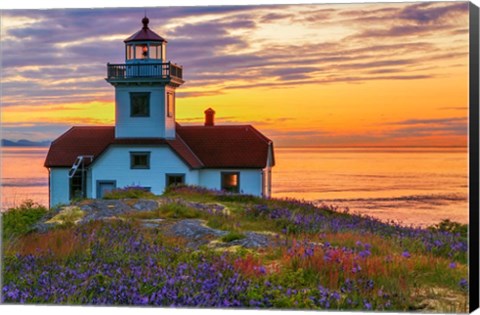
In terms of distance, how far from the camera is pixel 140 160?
29609 millimetres

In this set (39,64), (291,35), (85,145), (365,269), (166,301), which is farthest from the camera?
(85,145)

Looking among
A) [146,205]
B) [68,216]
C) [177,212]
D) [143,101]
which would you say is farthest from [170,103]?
[68,216]

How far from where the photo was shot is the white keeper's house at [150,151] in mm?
28000

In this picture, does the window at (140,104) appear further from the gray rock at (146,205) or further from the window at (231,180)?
the gray rock at (146,205)

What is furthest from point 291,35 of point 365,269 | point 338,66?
point 365,269

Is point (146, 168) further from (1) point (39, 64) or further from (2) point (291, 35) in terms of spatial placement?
(2) point (291, 35)

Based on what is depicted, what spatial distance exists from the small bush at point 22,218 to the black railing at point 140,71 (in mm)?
9363

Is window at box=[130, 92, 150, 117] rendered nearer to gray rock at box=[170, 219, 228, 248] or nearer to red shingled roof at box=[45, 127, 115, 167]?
red shingled roof at box=[45, 127, 115, 167]

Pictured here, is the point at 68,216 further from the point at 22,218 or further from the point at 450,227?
the point at 450,227

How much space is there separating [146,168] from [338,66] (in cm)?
1300

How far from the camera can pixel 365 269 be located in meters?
11.1

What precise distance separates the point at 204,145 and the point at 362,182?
13.5 m

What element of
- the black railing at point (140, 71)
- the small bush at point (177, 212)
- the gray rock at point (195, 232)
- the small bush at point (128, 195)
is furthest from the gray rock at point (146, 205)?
the black railing at point (140, 71)

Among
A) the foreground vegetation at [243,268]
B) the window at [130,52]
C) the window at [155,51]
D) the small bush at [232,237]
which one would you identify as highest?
the window at [130,52]
